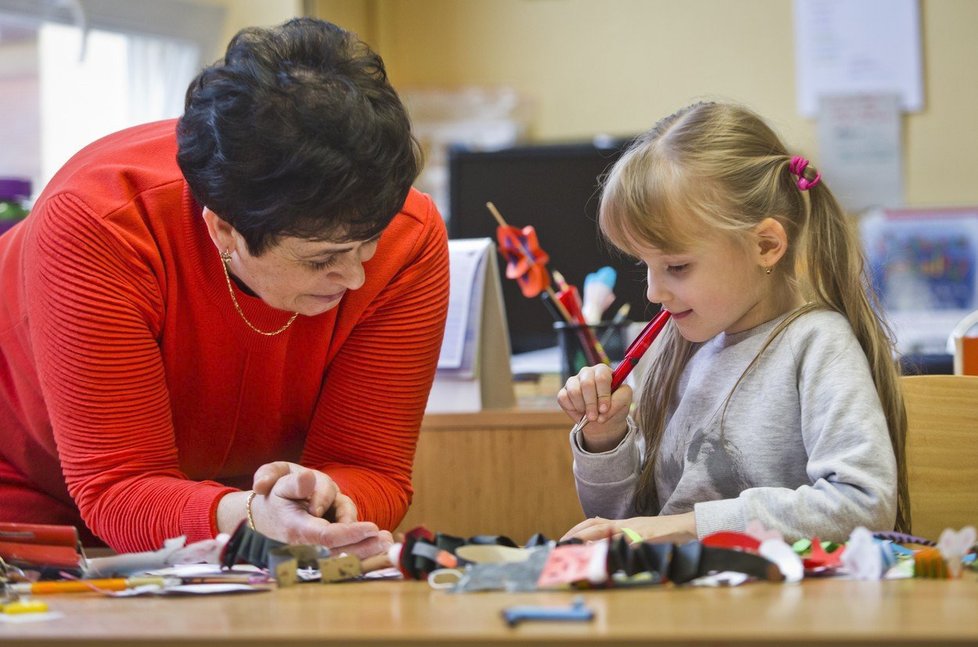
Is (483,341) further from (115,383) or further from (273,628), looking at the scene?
(273,628)

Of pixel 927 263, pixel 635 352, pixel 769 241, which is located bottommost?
pixel 927 263

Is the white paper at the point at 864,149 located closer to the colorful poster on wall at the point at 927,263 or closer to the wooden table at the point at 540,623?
the colorful poster on wall at the point at 927,263

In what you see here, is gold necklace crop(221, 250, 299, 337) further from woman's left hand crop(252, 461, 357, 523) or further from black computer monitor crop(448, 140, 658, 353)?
black computer monitor crop(448, 140, 658, 353)

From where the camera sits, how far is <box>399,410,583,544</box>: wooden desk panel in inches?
66.4

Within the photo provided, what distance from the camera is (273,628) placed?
1.97 ft

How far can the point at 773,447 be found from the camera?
3.90 ft

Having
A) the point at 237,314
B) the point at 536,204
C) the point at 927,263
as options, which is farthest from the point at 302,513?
the point at 927,263

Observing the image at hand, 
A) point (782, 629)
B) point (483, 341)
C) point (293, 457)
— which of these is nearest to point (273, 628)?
point (782, 629)

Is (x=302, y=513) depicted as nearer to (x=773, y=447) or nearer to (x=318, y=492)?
(x=318, y=492)

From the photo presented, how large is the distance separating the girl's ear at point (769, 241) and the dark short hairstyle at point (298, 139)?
389 millimetres

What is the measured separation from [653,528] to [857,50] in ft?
9.16

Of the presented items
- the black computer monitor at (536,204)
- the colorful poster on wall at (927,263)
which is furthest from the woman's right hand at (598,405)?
the colorful poster on wall at (927,263)

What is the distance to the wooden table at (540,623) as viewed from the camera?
0.55m

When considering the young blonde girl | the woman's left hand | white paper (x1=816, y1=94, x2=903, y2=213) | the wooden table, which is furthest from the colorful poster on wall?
the wooden table
